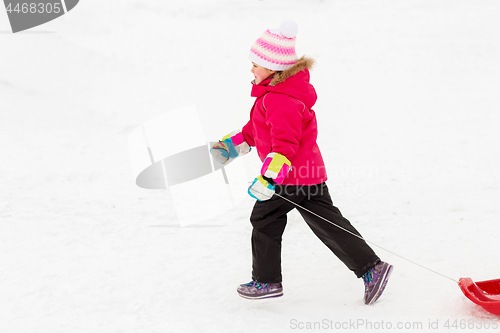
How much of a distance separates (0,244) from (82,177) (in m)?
1.30

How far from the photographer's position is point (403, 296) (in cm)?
247

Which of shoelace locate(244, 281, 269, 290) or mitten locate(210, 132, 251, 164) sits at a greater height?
mitten locate(210, 132, 251, 164)

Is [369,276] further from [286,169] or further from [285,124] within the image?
[285,124]

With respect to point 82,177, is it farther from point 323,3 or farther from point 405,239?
point 323,3

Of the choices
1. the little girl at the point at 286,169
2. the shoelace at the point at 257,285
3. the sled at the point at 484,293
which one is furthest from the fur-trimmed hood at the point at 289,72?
the sled at the point at 484,293

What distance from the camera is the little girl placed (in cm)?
224

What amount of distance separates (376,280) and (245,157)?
2.66m

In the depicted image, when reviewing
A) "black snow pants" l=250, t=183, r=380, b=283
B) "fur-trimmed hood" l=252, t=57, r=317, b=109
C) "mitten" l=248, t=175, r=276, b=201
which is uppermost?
"fur-trimmed hood" l=252, t=57, r=317, b=109

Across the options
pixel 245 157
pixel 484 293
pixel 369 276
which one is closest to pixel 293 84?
pixel 369 276

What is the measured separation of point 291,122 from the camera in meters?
2.24

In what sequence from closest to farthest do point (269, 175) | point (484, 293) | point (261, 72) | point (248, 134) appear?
point (269, 175), point (484, 293), point (261, 72), point (248, 134)

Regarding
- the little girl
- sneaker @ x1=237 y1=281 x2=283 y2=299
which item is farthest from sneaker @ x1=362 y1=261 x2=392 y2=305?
sneaker @ x1=237 y1=281 x2=283 y2=299

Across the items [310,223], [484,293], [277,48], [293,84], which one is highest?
[277,48]

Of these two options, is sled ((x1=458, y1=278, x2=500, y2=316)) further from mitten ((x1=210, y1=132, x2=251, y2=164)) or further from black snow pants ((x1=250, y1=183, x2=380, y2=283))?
mitten ((x1=210, y1=132, x2=251, y2=164))
